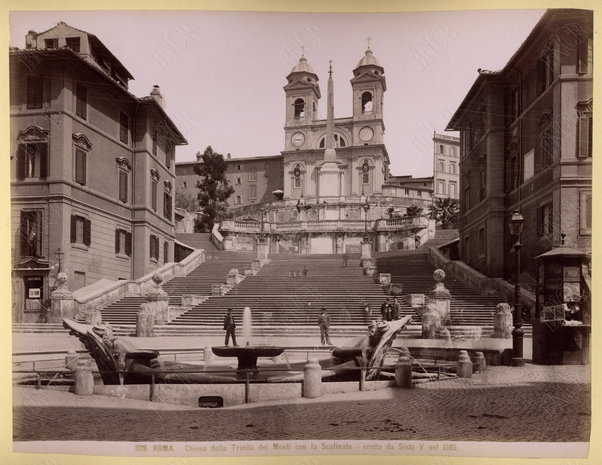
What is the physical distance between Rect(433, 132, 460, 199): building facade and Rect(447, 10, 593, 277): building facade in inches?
5.5

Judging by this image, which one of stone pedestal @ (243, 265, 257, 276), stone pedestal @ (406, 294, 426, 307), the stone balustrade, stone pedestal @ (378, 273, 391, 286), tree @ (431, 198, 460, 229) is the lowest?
stone pedestal @ (406, 294, 426, 307)

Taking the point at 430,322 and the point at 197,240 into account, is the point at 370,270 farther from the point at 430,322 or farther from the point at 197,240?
the point at 197,240

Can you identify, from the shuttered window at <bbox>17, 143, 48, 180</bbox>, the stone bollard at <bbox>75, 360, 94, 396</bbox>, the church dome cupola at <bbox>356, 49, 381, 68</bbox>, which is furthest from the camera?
the shuttered window at <bbox>17, 143, 48, 180</bbox>

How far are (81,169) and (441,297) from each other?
6.38 m

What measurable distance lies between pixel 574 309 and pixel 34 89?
906cm

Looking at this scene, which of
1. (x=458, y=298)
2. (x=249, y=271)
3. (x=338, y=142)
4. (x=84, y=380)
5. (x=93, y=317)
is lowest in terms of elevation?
(x=84, y=380)

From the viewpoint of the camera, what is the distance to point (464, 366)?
398 inches

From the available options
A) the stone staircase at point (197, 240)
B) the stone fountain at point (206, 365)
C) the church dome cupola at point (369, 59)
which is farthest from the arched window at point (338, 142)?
the stone fountain at point (206, 365)

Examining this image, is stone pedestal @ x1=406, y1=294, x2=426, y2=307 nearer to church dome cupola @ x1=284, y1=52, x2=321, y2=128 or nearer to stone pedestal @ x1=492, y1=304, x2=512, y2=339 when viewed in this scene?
stone pedestal @ x1=492, y1=304, x2=512, y2=339

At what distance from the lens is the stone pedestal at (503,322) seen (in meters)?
10.5

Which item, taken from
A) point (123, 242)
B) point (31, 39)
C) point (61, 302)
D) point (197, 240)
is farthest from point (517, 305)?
point (31, 39)

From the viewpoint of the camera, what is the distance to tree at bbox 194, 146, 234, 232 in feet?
35.7

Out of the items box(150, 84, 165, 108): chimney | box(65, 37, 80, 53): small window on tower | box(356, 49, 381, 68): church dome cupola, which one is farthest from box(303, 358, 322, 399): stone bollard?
box(65, 37, 80, 53): small window on tower

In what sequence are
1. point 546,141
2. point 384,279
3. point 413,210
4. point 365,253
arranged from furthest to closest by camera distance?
1. point 413,210
2. point 365,253
3. point 384,279
4. point 546,141
